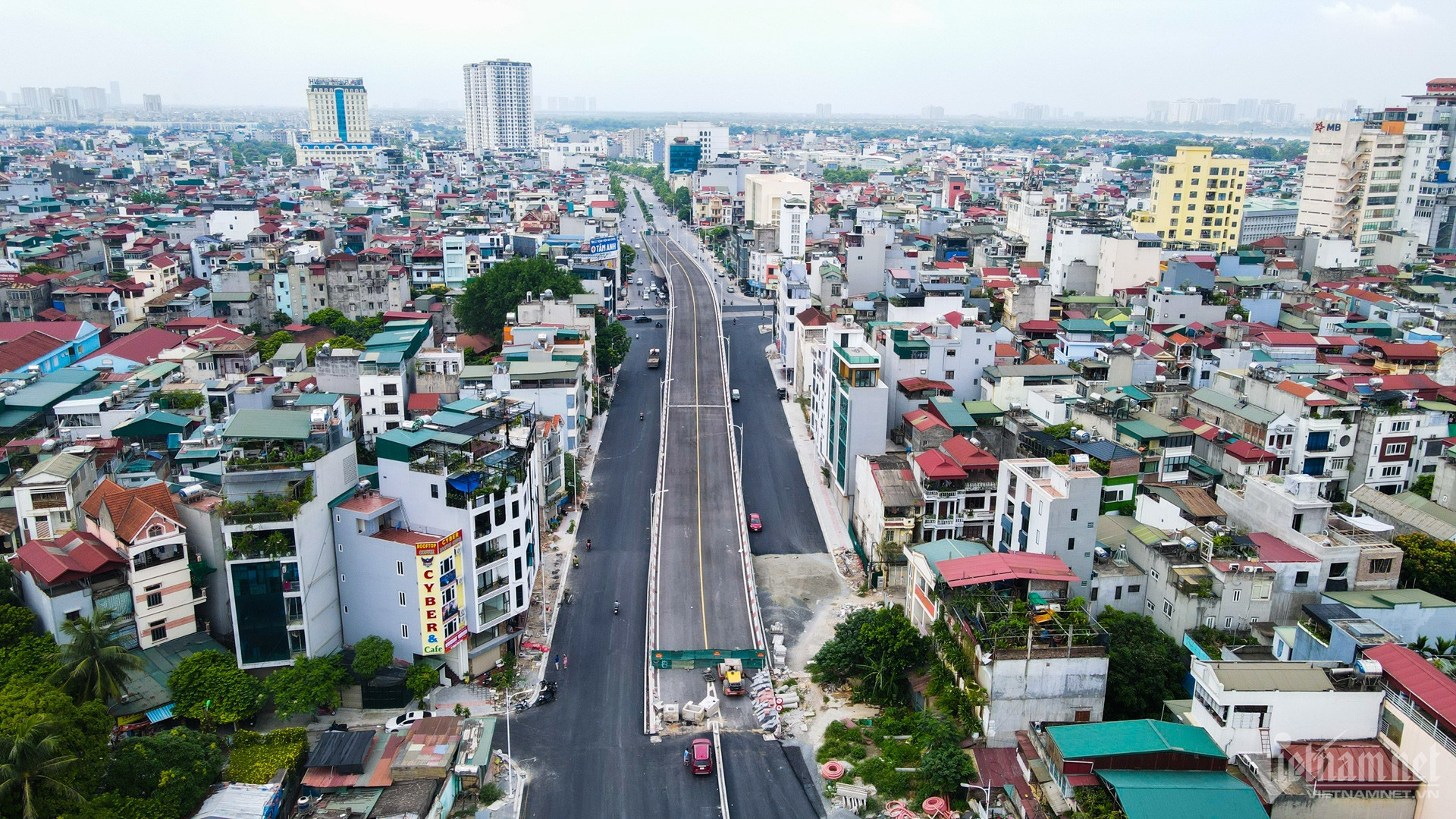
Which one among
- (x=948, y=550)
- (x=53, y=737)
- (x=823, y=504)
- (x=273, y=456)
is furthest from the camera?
(x=823, y=504)

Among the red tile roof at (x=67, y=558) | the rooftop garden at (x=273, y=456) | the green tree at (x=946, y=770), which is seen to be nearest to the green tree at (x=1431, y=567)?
the green tree at (x=946, y=770)

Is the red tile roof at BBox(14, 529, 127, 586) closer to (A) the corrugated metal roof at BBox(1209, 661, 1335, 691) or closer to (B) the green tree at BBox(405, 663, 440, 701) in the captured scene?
(B) the green tree at BBox(405, 663, 440, 701)

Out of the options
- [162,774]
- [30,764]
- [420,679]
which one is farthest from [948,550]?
[30,764]

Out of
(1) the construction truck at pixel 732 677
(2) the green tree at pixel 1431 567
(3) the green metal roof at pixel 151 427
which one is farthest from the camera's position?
(3) the green metal roof at pixel 151 427

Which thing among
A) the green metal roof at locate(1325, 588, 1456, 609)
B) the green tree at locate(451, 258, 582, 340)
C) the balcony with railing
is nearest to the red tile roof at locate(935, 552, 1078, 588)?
the green metal roof at locate(1325, 588, 1456, 609)

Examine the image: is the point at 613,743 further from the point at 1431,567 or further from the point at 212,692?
the point at 1431,567

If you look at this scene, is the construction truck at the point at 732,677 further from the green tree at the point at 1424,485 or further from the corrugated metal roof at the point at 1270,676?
the green tree at the point at 1424,485

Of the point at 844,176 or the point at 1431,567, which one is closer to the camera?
the point at 1431,567
